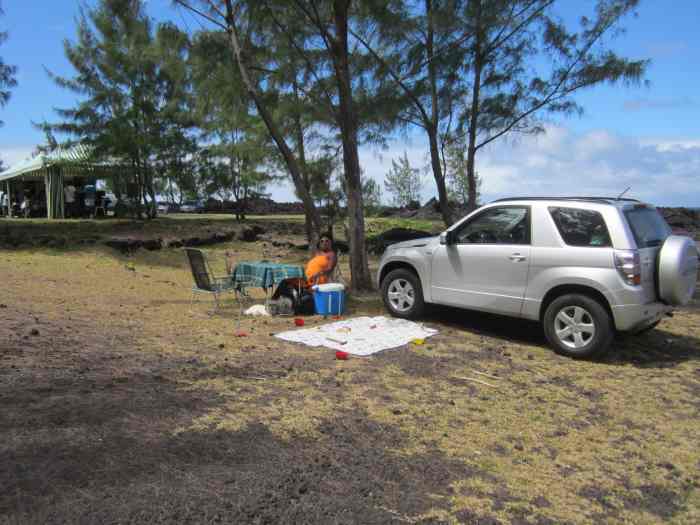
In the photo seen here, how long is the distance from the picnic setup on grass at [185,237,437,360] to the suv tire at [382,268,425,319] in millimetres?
196

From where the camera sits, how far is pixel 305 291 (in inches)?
336

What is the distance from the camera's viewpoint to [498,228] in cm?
698

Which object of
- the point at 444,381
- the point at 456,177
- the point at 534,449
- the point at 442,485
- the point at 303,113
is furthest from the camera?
the point at 456,177

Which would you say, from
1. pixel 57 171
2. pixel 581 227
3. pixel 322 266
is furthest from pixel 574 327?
pixel 57 171

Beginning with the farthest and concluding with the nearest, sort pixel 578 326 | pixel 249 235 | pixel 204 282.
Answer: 1. pixel 249 235
2. pixel 204 282
3. pixel 578 326

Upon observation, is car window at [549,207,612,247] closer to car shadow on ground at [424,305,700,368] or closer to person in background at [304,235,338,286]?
car shadow on ground at [424,305,700,368]

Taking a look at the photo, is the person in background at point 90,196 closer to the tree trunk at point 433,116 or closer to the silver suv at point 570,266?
the tree trunk at point 433,116

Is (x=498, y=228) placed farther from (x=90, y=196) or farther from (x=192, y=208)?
(x=192, y=208)

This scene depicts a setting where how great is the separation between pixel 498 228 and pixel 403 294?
1598 mm

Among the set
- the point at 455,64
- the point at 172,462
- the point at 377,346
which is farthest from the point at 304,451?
the point at 455,64

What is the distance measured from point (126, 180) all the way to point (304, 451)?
70.2 ft

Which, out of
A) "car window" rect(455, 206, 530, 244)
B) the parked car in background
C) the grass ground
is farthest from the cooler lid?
the parked car in background

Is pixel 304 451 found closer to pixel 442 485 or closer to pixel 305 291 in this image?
pixel 442 485

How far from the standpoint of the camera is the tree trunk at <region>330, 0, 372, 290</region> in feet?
32.6
